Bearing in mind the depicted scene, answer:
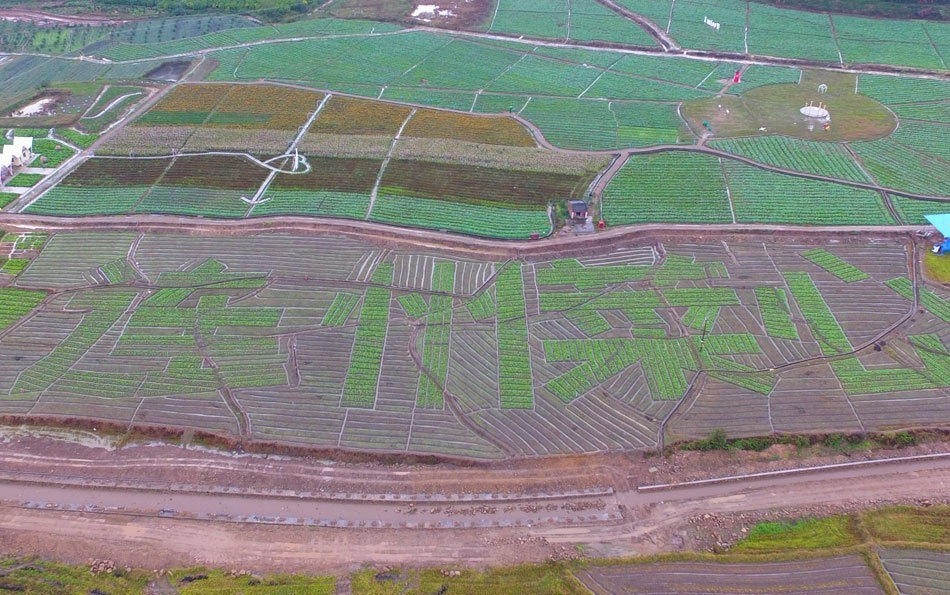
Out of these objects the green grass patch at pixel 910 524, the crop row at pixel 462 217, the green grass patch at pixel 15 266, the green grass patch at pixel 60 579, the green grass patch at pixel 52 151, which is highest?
the green grass patch at pixel 52 151

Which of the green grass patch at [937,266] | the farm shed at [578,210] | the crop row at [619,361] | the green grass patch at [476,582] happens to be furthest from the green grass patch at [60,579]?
the green grass patch at [937,266]

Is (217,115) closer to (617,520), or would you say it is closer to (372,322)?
(372,322)

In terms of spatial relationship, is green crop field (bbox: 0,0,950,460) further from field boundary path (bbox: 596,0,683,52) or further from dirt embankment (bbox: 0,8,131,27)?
dirt embankment (bbox: 0,8,131,27)

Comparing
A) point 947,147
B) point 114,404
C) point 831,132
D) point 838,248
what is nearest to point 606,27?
point 831,132

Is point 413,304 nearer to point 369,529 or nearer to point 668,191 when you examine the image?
point 369,529

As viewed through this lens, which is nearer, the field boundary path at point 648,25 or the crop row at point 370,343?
the crop row at point 370,343

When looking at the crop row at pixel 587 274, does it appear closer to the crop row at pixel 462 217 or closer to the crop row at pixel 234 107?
the crop row at pixel 462 217
